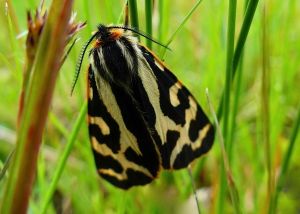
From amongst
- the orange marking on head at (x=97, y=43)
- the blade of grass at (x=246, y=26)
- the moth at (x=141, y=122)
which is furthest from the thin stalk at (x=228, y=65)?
the orange marking on head at (x=97, y=43)

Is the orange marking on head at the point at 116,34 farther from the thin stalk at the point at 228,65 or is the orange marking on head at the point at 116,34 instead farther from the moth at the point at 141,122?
the thin stalk at the point at 228,65

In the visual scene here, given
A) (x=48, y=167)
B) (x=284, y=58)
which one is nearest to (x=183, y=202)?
(x=284, y=58)

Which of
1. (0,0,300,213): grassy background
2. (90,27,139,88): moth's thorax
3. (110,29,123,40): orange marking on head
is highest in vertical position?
(110,29,123,40): orange marking on head

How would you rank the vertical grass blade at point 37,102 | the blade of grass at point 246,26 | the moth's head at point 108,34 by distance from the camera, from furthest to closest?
the moth's head at point 108,34
the blade of grass at point 246,26
the vertical grass blade at point 37,102

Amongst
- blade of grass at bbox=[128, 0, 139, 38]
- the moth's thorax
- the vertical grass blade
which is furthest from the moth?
the vertical grass blade

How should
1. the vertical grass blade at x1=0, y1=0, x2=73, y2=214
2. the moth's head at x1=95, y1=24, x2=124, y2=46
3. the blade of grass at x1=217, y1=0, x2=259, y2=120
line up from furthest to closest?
the moth's head at x1=95, y1=24, x2=124, y2=46 → the blade of grass at x1=217, y1=0, x2=259, y2=120 → the vertical grass blade at x1=0, y1=0, x2=73, y2=214

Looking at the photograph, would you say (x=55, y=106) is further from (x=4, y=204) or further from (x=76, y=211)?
(x=4, y=204)

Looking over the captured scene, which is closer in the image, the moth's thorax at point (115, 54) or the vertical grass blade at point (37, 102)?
the vertical grass blade at point (37, 102)

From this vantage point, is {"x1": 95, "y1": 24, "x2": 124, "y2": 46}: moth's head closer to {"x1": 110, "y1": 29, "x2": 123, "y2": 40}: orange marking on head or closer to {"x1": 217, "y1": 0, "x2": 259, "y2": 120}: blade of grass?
{"x1": 110, "y1": 29, "x2": 123, "y2": 40}: orange marking on head
